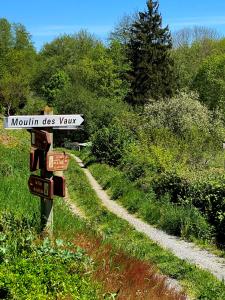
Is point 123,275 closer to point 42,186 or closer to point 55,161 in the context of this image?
point 42,186

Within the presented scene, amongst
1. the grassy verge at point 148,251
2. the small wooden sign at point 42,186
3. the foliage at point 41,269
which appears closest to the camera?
the foliage at point 41,269

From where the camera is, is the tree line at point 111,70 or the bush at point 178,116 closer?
the bush at point 178,116

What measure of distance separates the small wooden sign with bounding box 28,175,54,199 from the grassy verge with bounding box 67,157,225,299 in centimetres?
171

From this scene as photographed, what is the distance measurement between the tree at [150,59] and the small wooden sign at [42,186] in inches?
1621

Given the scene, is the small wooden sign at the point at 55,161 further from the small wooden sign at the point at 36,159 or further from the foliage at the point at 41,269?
the foliage at the point at 41,269

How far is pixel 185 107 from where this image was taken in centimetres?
3306

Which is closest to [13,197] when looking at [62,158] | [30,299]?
[62,158]

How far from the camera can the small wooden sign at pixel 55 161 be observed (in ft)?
26.8

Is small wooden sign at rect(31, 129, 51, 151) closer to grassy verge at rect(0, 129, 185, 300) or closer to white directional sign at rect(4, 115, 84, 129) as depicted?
white directional sign at rect(4, 115, 84, 129)

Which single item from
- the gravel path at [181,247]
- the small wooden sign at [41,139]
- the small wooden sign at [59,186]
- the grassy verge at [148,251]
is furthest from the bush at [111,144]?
the small wooden sign at [59,186]

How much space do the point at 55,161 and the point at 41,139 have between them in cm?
47

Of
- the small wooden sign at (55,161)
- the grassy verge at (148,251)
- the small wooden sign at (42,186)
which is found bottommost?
the grassy verge at (148,251)

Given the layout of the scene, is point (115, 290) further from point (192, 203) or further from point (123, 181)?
point (123, 181)

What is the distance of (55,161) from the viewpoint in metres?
8.25
